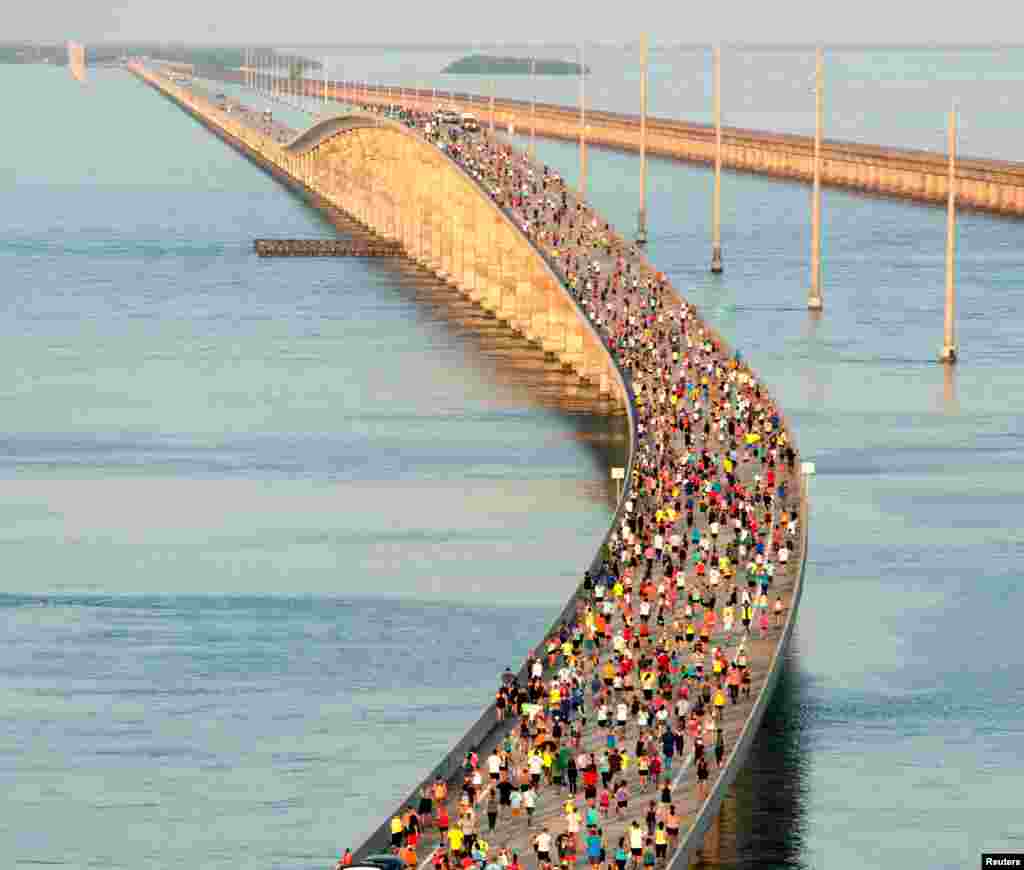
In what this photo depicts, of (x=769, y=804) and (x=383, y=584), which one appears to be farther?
(x=383, y=584)

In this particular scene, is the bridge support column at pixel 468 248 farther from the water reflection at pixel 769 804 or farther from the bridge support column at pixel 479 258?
the water reflection at pixel 769 804

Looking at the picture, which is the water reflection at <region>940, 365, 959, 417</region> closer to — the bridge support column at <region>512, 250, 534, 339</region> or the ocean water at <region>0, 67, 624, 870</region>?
the ocean water at <region>0, 67, 624, 870</region>

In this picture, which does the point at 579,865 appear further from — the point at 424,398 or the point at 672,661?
the point at 424,398

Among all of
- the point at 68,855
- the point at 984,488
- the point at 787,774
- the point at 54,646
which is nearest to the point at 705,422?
the point at 984,488

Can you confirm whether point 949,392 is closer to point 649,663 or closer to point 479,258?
point 479,258

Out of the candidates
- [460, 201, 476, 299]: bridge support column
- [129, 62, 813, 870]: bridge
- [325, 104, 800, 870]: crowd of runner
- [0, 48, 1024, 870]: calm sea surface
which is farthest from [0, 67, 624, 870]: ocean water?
[460, 201, 476, 299]: bridge support column

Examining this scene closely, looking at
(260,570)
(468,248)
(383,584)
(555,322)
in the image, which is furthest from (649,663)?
(468,248)
